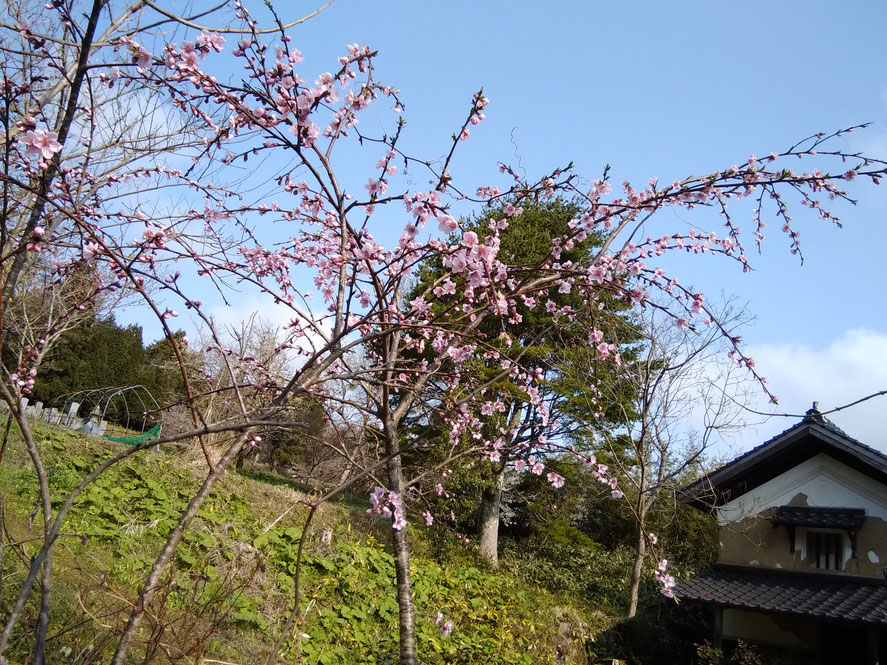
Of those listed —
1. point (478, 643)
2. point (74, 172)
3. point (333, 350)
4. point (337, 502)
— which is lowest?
point (478, 643)

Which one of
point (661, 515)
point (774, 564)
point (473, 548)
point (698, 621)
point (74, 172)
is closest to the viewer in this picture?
point (74, 172)

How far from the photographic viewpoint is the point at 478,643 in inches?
284

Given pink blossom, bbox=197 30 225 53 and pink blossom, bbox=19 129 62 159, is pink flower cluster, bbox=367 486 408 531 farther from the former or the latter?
pink blossom, bbox=197 30 225 53

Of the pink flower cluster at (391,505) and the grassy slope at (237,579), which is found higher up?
the pink flower cluster at (391,505)

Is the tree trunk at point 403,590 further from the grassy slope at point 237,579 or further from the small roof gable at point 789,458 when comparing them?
the small roof gable at point 789,458

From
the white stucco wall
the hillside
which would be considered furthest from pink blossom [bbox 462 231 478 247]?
the white stucco wall

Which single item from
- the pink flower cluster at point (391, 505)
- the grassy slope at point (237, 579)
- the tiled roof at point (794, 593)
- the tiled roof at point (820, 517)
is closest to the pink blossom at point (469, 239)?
the pink flower cluster at point (391, 505)

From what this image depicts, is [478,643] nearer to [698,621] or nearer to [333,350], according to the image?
[698,621]

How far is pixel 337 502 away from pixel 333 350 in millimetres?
11057

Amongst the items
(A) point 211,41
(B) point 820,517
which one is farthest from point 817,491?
A: (A) point 211,41

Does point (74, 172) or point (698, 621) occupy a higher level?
point (74, 172)

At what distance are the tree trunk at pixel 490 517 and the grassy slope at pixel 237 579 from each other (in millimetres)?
3837

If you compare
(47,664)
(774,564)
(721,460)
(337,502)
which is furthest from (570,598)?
(47,664)

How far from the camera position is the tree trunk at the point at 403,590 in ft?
8.96
